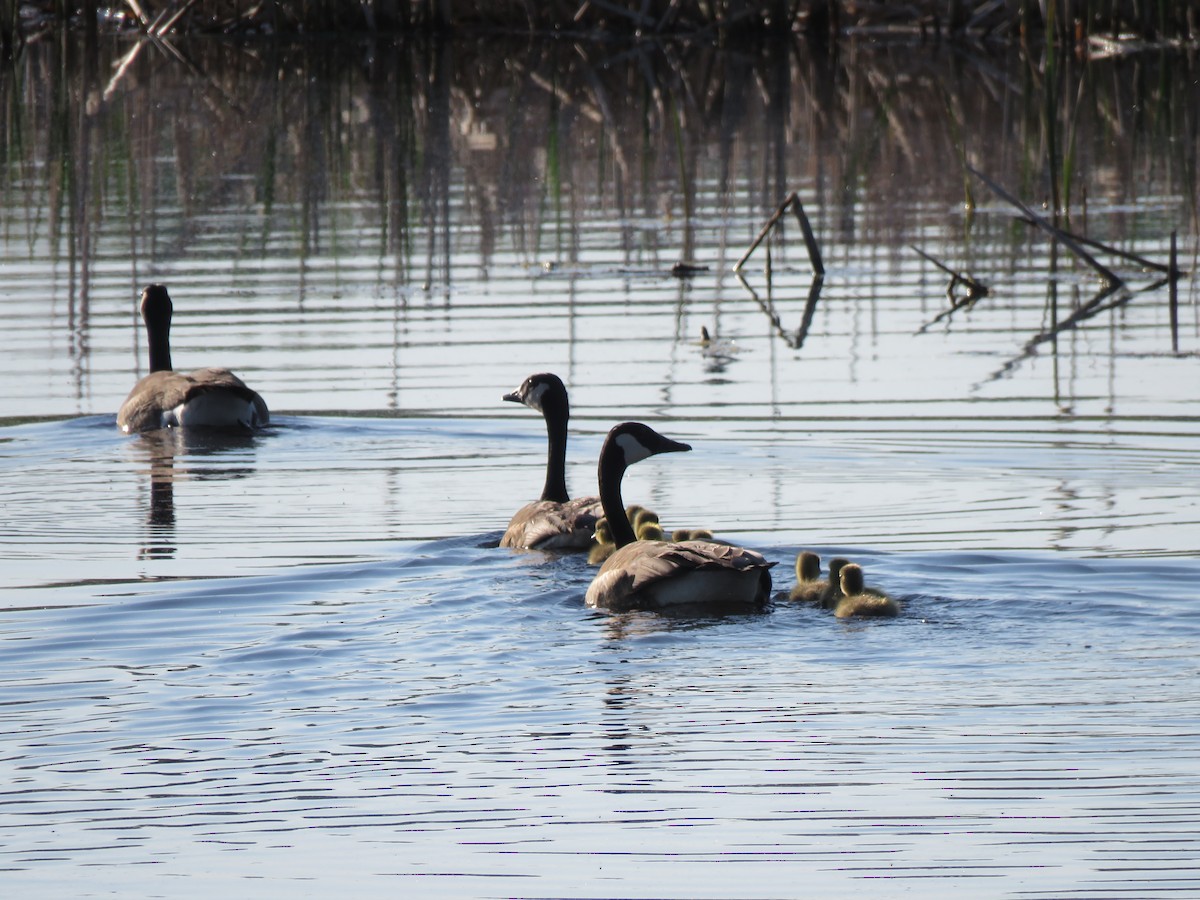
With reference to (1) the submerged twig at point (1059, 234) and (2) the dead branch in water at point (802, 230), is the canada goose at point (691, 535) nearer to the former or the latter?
(1) the submerged twig at point (1059, 234)

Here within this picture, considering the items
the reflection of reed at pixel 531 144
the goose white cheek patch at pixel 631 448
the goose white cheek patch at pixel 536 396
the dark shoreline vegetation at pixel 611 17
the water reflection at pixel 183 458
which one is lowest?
the water reflection at pixel 183 458

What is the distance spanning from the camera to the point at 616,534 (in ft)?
34.8

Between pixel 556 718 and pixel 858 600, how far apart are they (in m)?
1.87

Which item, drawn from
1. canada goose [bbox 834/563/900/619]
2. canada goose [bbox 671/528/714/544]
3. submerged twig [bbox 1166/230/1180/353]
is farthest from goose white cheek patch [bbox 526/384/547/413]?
submerged twig [bbox 1166/230/1180/353]

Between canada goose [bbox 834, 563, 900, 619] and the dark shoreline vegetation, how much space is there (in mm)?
28206

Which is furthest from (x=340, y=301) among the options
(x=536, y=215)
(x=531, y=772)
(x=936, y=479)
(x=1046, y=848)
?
(x=1046, y=848)

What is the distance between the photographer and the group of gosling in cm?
915

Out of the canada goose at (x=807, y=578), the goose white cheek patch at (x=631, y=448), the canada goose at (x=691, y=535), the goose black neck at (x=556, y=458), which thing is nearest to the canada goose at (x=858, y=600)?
the canada goose at (x=807, y=578)

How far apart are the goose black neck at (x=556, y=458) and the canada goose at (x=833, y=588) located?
2385mm

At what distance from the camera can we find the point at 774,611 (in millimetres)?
9484

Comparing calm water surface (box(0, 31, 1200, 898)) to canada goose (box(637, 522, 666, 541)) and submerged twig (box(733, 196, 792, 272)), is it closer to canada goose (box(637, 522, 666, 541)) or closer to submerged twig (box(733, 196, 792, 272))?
submerged twig (box(733, 196, 792, 272))

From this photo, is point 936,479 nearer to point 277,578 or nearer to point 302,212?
point 277,578

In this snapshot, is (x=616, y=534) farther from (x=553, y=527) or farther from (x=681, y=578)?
(x=681, y=578)

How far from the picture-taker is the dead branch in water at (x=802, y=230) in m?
18.2
